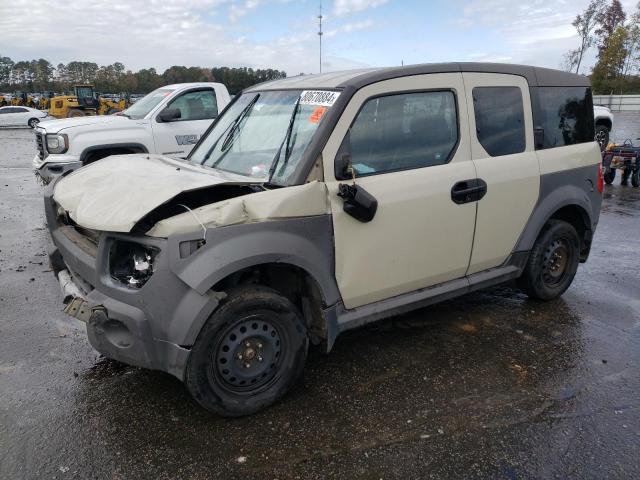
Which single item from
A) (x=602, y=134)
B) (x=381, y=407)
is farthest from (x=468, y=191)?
(x=602, y=134)

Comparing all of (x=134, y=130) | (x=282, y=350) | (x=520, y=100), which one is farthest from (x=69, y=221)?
(x=134, y=130)

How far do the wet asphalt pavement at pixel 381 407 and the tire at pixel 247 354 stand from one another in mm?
150

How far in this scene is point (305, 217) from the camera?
3.00m

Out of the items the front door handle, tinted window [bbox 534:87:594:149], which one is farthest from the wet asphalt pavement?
tinted window [bbox 534:87:594:149]

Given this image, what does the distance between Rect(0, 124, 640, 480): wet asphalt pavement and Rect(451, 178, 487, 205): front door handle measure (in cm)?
117

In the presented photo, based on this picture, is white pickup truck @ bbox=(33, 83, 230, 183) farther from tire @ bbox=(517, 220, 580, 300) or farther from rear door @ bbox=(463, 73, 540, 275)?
tire @ bbox=(517, 220, 580, 300)

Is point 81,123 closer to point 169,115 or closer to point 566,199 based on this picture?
point 169,115

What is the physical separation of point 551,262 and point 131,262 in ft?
11.9

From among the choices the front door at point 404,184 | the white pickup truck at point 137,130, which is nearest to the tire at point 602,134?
the white pickup truck at point 137,130

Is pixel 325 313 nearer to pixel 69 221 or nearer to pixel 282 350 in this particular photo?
pixel 282 350

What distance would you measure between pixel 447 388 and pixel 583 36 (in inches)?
2628

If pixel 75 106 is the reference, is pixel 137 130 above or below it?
below

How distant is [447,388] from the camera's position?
3369 mm

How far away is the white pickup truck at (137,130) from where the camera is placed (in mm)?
7922
